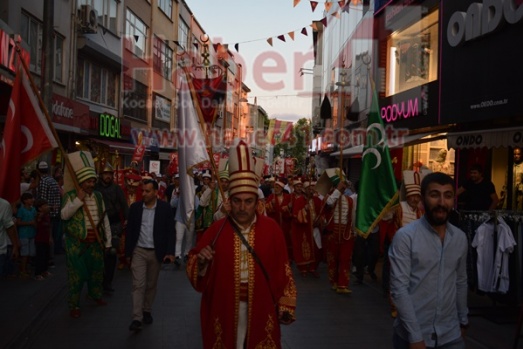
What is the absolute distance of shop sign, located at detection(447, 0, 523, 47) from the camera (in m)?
12.0

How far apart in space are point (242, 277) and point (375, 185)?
4038mm

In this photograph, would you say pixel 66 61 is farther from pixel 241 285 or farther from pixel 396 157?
pixel 241 285

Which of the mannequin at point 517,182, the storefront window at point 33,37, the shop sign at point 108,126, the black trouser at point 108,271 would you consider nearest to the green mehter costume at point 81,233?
the black trouser at point 108,271

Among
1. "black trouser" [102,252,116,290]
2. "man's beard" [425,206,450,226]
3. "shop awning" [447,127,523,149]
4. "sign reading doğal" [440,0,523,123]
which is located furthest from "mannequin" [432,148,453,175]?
"man's beard" [425,206,450,226]

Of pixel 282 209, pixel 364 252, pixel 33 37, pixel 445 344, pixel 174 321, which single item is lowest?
pixel 174 321

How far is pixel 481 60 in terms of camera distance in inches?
533

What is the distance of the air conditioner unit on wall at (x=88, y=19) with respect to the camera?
22.1 metres

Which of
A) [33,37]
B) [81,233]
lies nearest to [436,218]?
[81,233]

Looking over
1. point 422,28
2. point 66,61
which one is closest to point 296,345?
point 422,28

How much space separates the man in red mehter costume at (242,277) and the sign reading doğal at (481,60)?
29.7 ft

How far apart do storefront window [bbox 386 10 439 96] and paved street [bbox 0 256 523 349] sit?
9647 millimetres

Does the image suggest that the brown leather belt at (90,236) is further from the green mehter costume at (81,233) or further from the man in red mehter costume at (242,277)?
the man in red mehter costume at (242,277)

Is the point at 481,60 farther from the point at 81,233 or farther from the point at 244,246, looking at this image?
the point at 244,246

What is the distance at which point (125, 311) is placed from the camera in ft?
Answer: 26.7
